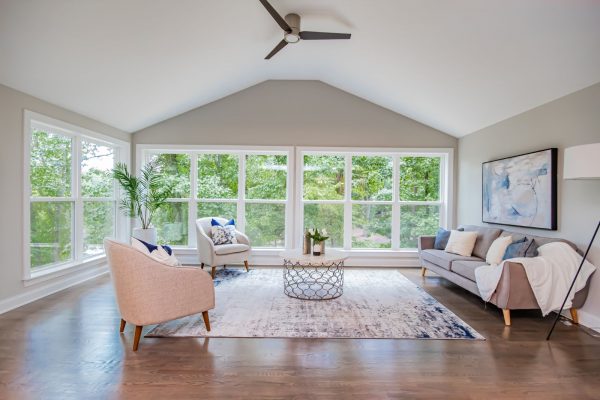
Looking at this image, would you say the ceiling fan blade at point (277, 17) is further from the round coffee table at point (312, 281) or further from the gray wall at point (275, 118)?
the gray wall at point (275, 118)

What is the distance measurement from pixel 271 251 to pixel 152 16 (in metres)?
3.87

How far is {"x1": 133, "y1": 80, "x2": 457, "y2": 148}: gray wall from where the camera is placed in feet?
18.4

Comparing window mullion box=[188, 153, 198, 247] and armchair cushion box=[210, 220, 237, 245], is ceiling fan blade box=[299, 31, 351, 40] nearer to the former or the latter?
armchair cushion box=[210, 220, 237, 245]

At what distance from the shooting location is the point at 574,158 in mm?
2650

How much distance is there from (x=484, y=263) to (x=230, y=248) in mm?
3429

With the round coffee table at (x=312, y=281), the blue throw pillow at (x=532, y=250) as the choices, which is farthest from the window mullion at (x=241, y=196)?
the blue throw pillow at (x=532, y=250)

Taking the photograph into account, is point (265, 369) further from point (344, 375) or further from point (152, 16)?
point (152, 16)

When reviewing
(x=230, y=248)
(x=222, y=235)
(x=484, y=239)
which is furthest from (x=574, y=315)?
(x=222, y=235)

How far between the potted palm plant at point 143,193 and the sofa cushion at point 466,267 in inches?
172

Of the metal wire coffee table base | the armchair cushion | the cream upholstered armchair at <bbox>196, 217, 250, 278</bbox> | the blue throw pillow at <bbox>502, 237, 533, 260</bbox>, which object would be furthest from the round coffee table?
the blue throw pillow at <bbox>502, 237, 533, 260</bbox>

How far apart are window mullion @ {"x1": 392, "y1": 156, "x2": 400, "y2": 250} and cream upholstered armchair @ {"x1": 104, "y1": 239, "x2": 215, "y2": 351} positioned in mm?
4096

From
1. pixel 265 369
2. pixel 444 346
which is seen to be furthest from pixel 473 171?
pixel 265 369

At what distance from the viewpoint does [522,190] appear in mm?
3934

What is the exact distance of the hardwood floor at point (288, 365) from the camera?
203 cm
